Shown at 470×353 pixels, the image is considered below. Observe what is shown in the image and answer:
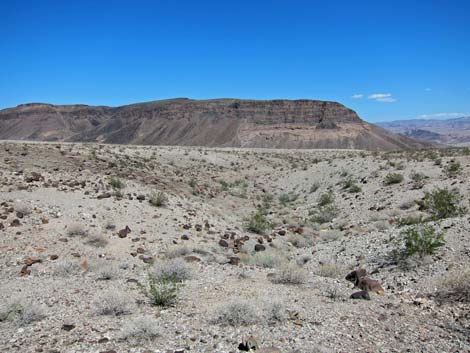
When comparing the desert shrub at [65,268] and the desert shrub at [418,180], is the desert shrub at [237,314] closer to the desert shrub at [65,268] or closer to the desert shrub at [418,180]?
the desert shrub at [65,268]

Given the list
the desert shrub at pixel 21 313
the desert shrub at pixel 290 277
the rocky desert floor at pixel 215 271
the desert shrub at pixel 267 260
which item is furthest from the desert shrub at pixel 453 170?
the desert shrub at pixel 21 313

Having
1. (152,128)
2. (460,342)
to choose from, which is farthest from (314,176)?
(152,128)

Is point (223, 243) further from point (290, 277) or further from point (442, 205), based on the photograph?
point (442, 205)

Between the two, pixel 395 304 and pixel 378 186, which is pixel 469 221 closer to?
pixel 395 304

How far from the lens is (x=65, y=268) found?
308 inches

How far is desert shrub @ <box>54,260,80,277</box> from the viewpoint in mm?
7695

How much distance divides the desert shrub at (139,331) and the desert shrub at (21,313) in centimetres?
139

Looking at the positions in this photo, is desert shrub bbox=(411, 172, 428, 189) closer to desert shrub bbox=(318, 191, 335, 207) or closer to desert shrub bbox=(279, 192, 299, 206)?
desert shrub bbox=(318, 191, 335, 207)

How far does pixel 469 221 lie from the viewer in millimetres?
8797

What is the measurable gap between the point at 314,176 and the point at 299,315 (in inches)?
883

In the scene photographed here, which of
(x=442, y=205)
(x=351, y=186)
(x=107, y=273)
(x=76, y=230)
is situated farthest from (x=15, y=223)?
(x=351, y=186)

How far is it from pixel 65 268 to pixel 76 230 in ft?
7.83

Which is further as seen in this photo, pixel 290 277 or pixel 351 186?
pixel 351 186

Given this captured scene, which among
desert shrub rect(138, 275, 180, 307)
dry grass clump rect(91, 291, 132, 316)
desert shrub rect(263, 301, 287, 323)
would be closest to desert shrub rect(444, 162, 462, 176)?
desert shrub rect(263, 301, 287, 323)
